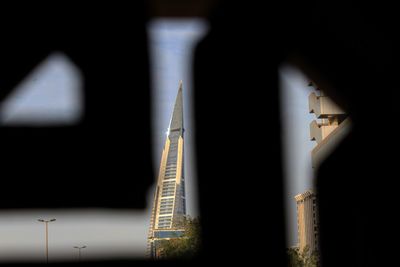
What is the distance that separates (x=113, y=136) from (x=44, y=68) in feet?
1.66

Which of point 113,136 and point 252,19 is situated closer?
point 113,136

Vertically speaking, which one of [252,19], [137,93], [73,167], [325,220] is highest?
[252,19]

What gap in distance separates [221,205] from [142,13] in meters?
1.04

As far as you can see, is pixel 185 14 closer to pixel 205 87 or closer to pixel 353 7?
pixel 205 87

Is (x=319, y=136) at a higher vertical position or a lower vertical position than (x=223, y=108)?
higher

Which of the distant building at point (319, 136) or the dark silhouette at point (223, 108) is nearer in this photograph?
the dark silhouette at point (223, 108)

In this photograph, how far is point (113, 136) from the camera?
10.6 feet

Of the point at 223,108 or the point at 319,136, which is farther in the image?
the point at 319,136

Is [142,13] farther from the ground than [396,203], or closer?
farther from the ground

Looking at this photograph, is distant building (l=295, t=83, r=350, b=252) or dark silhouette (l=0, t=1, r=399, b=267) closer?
dark silhouette (l=0, t=1, r=399, b=267)

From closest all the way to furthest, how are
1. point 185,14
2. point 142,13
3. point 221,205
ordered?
1. point 221,205
2. point 142,13
3. point 185,14

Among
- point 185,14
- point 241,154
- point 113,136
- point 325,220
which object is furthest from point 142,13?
point 325,220

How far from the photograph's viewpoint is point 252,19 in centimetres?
353

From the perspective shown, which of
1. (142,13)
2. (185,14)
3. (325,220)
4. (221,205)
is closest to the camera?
(221,205)
